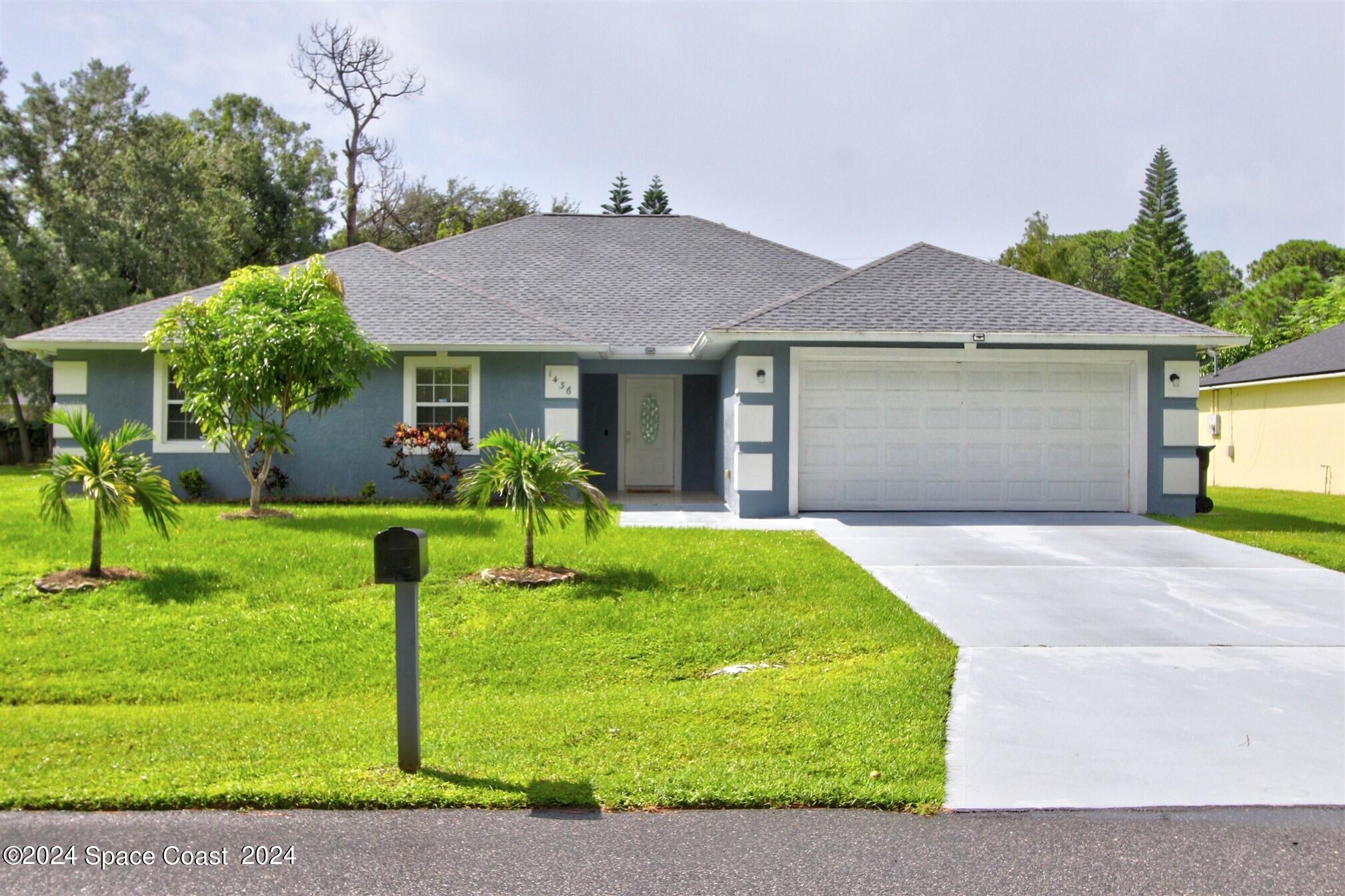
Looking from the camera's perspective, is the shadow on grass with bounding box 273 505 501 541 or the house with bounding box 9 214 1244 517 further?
the house with bounding box 9 214 1244 517

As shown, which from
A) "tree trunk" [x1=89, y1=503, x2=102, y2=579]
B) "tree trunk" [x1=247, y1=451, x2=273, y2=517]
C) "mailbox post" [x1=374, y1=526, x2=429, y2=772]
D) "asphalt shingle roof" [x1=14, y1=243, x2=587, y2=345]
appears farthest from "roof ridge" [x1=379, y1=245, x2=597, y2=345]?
"mailbox post" [x1=374, y1=526, x2=429, y2=772]

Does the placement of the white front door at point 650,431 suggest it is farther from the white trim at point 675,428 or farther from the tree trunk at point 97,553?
the tree trunk at point 97,553

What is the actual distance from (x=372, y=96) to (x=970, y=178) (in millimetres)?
23976

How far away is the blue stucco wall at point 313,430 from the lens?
15984 millimetres

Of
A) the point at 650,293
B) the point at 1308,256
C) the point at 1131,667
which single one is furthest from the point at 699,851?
the point at 1308,256

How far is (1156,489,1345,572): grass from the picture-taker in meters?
11.6

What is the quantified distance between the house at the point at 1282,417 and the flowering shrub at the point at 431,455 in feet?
60.9

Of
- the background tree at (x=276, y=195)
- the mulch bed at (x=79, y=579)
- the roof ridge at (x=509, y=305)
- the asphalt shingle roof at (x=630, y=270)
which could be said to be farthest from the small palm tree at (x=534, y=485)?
the background tree at (x=276, y=195)

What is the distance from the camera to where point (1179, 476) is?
14.9 metres

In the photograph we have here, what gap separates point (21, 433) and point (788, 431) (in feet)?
82.6

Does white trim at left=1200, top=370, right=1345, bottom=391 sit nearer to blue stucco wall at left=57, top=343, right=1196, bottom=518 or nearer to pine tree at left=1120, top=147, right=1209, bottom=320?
blue stucco wall at left=57, top=343, right=1196, bottom=518

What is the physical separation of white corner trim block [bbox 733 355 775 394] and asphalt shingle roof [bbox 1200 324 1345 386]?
14.2m

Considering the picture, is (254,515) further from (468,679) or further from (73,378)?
(468,679)

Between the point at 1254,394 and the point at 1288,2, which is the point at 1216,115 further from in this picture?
the point at 1288,2
